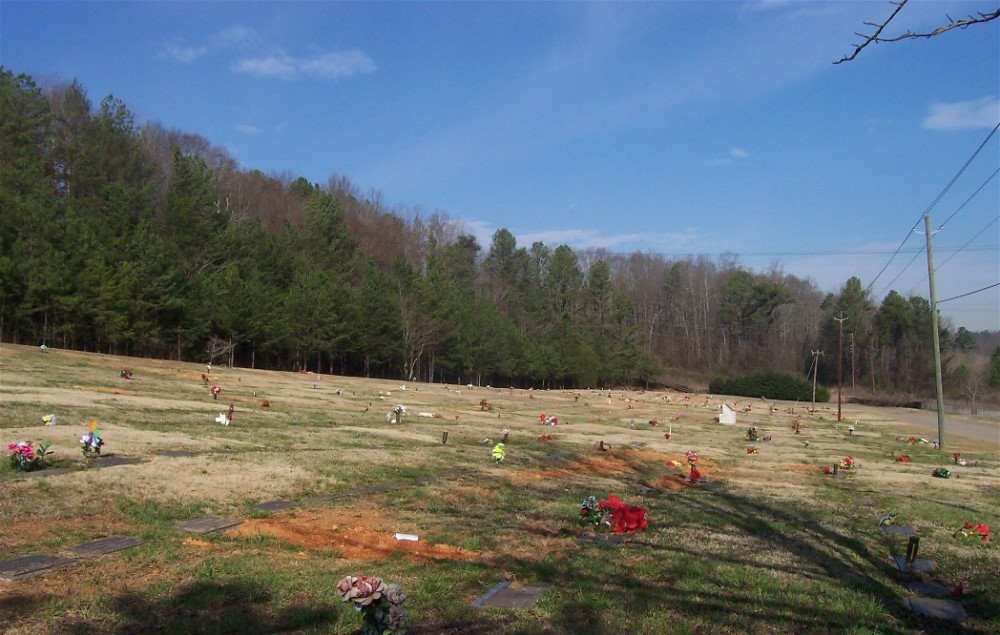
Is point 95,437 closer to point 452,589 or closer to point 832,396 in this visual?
point 452,589

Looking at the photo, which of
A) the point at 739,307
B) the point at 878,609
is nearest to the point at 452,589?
the point at 878,609

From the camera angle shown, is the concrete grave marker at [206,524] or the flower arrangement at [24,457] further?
the flower arrangement at [24,457]

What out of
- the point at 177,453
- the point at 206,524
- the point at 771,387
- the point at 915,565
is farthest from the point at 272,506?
the point at 771,387

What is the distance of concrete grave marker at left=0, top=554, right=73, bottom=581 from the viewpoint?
5.76 m

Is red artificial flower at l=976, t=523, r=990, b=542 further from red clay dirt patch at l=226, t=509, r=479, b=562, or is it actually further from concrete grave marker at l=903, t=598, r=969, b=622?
red clay dirt patch at l=226, t=509, r=479, b=562

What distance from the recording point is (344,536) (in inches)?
316

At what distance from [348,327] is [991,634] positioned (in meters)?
51.3

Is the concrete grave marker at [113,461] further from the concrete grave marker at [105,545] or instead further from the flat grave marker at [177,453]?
the concrete grave marker at [105,545]

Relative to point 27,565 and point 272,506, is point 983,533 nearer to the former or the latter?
point 272,506

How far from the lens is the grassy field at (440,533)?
558 centimetres

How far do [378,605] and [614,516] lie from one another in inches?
A: 202

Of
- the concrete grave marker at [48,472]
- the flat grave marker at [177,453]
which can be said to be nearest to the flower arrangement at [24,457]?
the concrete grave marker at [48,472]

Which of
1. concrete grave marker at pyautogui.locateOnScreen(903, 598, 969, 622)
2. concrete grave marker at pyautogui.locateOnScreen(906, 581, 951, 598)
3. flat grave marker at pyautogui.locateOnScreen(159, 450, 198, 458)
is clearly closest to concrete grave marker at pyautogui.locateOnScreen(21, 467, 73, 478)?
flat grave marker at pyautogui.locateOnScreen(159, 450, 198, 458)

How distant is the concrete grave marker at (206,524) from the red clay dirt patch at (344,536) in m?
0.14
